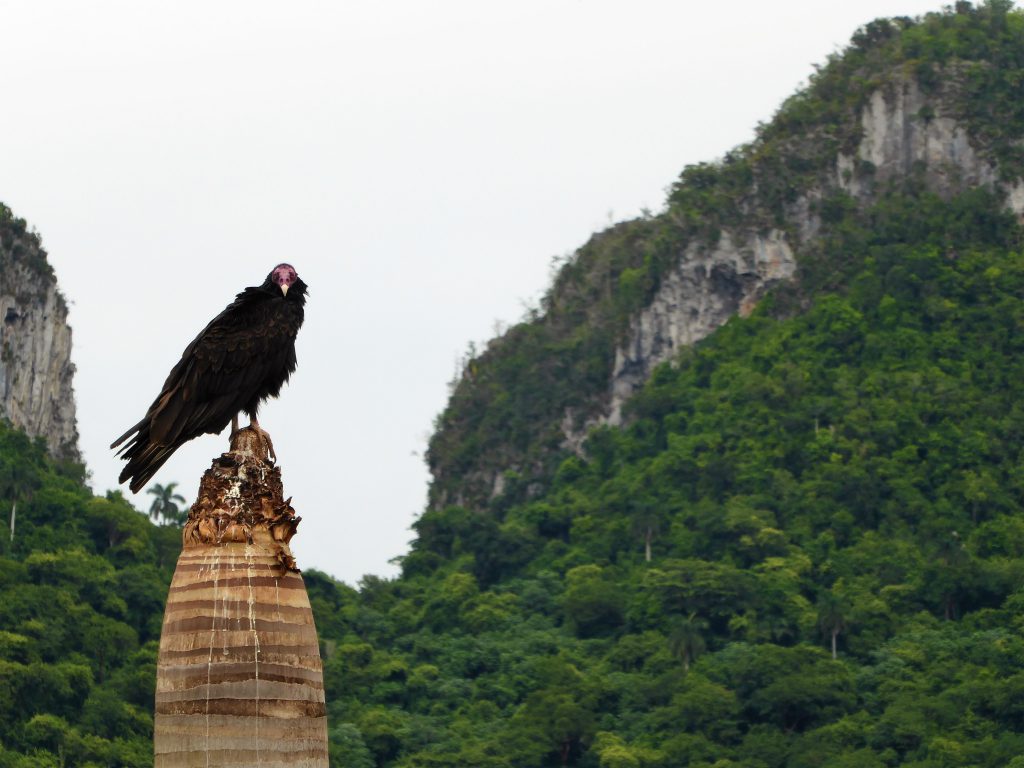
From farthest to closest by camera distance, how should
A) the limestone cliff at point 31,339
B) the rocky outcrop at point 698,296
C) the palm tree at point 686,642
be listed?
1. the rocky outcrop at point 698,296
2. the limestone cliff at point 31,339
3. the palm tree at point 686,642

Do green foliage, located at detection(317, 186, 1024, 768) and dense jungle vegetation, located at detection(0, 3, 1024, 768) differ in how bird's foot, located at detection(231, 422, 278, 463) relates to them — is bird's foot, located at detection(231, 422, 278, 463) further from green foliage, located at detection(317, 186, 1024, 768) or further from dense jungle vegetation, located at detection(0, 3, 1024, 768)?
green foliage, located at detection(317, 186, 1024, 768)

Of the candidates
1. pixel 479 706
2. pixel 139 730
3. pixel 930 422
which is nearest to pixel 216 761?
pixel 139 730

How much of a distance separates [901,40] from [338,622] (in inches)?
1342

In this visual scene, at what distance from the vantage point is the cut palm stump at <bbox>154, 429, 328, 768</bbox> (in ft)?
40.1

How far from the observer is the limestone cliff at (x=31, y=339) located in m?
96.2

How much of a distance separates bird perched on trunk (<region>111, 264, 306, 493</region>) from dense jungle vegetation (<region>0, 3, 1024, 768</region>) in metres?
53.0

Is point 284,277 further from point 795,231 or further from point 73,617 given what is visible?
point 795,231

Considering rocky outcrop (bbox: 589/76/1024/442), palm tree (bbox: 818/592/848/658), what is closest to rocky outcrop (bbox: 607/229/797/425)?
rocky outcrop (bbox: 589/76/1024/442)

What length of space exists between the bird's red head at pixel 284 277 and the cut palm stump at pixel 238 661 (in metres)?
1.75

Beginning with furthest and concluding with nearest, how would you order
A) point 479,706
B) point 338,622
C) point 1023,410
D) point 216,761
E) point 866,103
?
point 866,103 < point 1023,410 < point 338,622 < point 479,706 < point 216,761

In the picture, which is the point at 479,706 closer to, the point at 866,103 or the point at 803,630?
the point at 803,630

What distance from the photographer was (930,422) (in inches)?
3797

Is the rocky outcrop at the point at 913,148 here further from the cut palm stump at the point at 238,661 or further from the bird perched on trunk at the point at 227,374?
the cut palm stump at the point at 238,661

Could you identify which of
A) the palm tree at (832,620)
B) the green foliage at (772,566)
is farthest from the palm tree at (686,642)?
the palm tree at (832,620)
